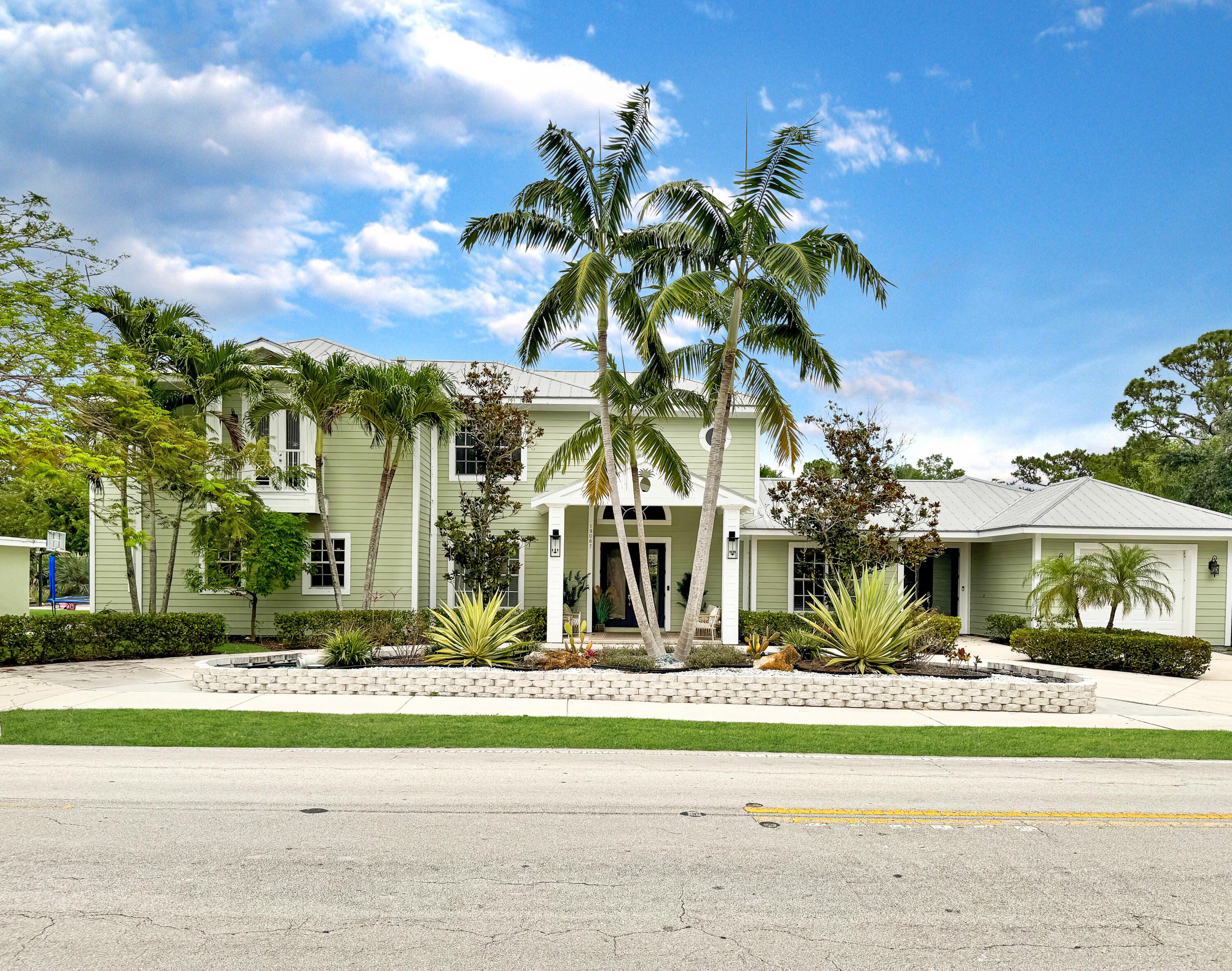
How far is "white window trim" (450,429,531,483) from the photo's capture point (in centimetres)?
2131

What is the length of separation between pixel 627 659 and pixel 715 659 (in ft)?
4.93

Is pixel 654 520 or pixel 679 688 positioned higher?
pixel 654 520

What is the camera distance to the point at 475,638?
13.3m

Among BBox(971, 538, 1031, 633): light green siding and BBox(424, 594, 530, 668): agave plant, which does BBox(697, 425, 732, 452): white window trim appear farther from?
BBox(424, 594, 530, 668): agave plant

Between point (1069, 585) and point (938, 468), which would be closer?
point (1069, 585)

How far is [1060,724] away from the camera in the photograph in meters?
10.8

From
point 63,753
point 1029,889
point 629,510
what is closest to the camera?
point 1029,889

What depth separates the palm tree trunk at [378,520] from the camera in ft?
59.6

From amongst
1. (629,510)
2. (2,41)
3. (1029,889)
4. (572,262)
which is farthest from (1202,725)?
(2,41)

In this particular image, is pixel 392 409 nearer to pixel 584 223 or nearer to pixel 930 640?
pixel 584 223

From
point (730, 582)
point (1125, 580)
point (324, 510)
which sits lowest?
point (730, 582)

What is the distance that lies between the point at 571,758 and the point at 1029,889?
4641mm

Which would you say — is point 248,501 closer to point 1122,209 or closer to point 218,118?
point 218,118

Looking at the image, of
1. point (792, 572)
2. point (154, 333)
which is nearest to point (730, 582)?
point (792, 572)
